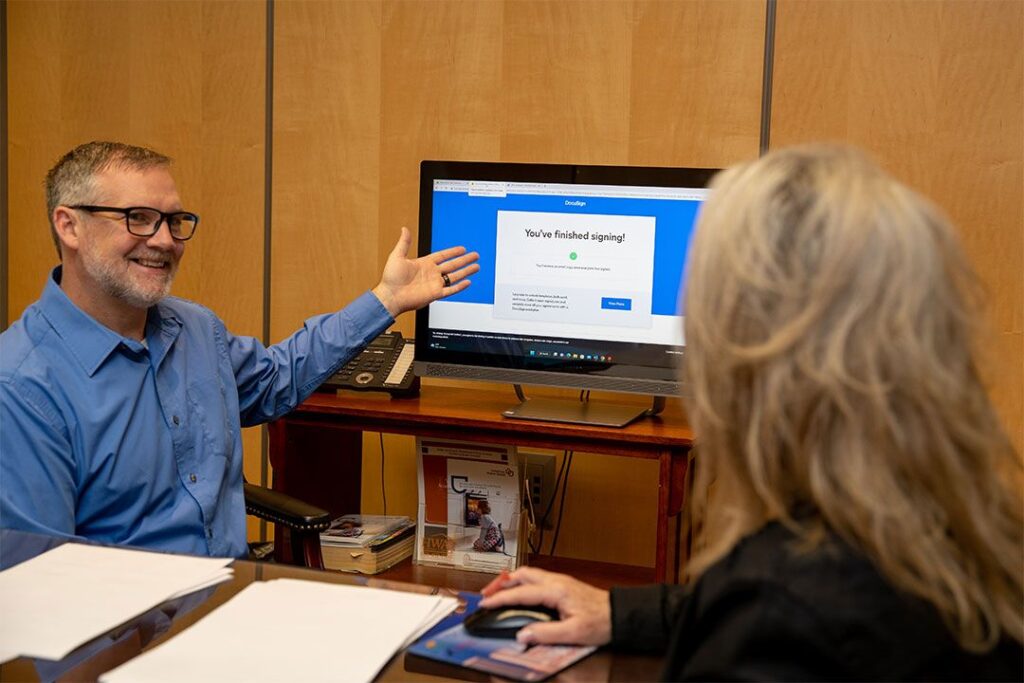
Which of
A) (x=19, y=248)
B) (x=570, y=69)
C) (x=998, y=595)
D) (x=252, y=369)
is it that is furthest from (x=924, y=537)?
(x=19, y=248)

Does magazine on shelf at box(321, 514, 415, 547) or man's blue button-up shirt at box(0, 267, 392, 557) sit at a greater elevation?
man's blue button-up shirt at box(0, 267, 392, 557)

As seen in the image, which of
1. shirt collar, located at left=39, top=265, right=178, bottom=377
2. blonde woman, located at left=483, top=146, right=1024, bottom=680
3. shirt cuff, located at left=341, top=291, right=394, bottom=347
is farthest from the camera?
shirt cuff, located at left=341, top=291, right=394, bottom=347

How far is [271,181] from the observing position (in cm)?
342

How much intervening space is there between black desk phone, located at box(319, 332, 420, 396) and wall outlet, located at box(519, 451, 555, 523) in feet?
1.49

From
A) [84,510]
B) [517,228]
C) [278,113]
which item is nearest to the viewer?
[84,510]

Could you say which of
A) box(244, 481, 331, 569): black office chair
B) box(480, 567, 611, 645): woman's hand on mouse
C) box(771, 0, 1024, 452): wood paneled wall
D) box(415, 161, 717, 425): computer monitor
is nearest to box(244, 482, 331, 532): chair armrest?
box(244, 481, 331, 569): black office chair

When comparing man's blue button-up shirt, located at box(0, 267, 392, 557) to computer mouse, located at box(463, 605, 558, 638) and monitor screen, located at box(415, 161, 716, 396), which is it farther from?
computer mouse, located at box(463, 605, 558, 638)

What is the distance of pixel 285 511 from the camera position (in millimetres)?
2199

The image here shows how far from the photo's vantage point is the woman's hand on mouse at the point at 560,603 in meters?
1.18

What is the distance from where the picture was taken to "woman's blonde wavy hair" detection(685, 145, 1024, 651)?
0.82m

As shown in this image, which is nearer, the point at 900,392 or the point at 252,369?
the point at 900,392

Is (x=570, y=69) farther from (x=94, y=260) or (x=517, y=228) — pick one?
(x=94, y=260)

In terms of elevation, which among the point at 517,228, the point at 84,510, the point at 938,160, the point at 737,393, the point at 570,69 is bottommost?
the point at 84,510

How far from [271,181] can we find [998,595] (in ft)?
9.45
